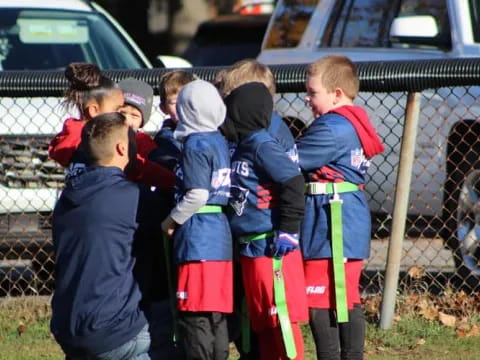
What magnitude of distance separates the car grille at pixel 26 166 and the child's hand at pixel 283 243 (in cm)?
280

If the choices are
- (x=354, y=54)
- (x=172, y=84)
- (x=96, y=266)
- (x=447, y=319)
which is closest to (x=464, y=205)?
(x=447, y=319)

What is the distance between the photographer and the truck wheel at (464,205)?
709cm

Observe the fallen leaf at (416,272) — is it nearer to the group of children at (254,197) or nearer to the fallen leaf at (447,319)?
the fallen leaf at (447,319)

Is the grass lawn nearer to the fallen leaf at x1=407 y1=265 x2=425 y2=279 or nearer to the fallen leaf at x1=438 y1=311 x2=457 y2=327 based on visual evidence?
the fallen leaf at x1=438 y1=311 x2=457 y2=327

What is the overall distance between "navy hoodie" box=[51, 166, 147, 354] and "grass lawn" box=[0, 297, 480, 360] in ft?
5.14

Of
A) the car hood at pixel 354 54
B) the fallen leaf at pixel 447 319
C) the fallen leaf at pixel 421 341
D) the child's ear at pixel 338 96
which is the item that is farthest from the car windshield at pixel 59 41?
the child's ear at pixel 338 96

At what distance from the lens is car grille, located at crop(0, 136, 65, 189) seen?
7227 mm

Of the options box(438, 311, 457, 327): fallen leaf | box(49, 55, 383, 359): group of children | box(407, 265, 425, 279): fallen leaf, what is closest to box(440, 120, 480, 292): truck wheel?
box(407, 265, 425, 279): fallen leaf

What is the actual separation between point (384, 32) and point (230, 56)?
18.4 ft

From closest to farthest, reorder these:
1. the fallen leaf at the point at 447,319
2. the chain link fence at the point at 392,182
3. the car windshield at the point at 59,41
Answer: the fallen leaf at the point at 447,319
the chain link fence at the point at 392,182
the car windshield at the point at 59,41

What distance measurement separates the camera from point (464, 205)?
717cm

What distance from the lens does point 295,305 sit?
15.8 feet

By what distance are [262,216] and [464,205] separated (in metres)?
2.74

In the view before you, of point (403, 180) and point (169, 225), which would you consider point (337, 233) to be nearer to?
point (169, 225)
